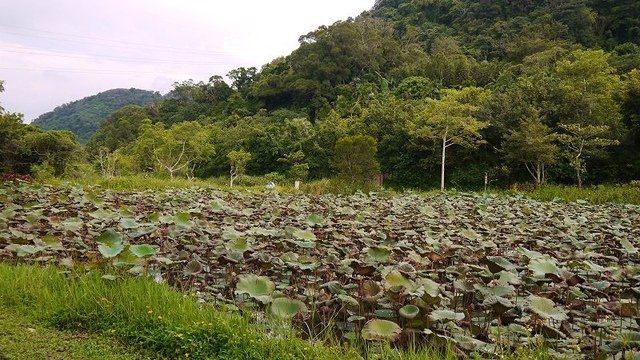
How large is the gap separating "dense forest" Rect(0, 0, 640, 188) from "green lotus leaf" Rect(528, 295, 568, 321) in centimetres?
1467

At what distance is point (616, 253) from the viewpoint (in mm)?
4562

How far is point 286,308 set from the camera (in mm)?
2621

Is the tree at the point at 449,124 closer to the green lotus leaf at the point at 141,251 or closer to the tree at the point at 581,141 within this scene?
the tree at the point at 581,141

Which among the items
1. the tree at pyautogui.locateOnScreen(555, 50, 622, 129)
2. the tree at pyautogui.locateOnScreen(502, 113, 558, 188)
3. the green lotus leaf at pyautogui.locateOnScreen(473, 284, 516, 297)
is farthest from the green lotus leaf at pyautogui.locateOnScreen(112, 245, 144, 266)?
the tree at pyautogui.locateOnScreen(555, 50, 622, 129)

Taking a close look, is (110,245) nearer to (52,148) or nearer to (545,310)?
(545,310)

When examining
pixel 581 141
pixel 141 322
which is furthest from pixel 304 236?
pixel 581 141

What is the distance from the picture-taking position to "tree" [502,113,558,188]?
65.0ft

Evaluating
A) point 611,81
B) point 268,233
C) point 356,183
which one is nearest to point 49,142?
point 356,183

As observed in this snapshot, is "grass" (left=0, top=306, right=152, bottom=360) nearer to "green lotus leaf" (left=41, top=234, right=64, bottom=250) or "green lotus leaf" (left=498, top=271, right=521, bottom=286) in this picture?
"green lotus leaf" (left=41, top=234, right=64, bottom=250)

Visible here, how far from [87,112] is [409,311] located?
90.4 metres

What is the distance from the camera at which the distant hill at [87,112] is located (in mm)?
74238

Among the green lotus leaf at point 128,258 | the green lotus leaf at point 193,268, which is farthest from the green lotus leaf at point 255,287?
the green lotus leaf at point 128,258

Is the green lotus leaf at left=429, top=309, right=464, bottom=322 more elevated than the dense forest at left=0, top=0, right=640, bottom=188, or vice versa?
the dense forest at left=0, top=0, right=640, bottom=188

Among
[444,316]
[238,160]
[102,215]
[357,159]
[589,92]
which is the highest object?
[589,92]
